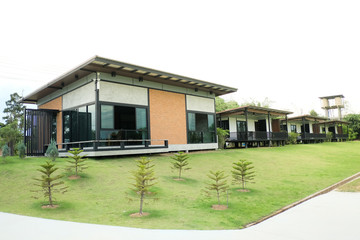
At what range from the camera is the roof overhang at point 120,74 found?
12.9 metres

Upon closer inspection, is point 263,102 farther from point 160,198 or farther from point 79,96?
point 160,198

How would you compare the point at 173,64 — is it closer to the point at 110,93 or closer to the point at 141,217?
the point at 110,93

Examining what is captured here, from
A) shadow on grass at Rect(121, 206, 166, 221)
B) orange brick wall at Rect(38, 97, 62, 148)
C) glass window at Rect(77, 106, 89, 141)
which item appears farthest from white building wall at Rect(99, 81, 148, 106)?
shadow on grass at Rect(121, 206, 166, 221)

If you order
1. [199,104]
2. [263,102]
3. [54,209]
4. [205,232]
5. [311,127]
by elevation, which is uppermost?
[263,102]

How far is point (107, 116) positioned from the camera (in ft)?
44.4

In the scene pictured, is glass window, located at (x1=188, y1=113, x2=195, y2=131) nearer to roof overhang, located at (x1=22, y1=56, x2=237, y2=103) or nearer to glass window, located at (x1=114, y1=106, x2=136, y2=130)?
roof overhang, located at (x1=22, y1=56, x2=237, y2=103)

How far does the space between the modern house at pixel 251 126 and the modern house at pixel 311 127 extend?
325 cm

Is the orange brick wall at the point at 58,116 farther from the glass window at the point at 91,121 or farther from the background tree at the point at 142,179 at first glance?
the background tree at the point at 142,179

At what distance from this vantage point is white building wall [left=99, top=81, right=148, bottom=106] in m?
13.6

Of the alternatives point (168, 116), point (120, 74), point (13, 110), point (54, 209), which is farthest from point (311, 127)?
point (13, 110)

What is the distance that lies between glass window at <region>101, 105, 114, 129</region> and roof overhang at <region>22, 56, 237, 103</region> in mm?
1975

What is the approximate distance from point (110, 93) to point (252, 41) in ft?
39.1

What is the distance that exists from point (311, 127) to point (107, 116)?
39152mm

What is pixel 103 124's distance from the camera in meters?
13.3
